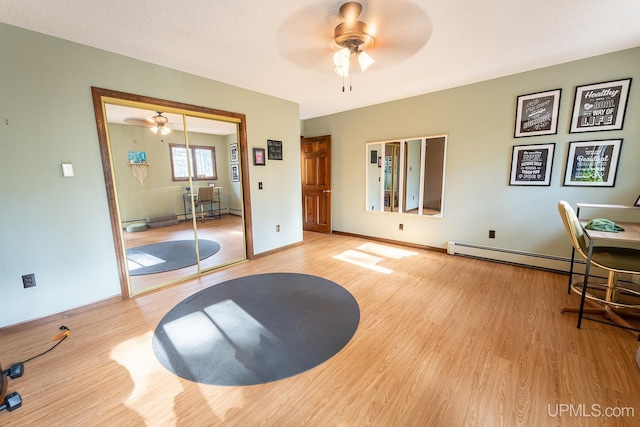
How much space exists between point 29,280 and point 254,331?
2.09 metres

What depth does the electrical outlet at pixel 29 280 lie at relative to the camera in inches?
87.0

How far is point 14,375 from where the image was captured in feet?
5.51

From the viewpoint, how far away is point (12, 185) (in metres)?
2.11

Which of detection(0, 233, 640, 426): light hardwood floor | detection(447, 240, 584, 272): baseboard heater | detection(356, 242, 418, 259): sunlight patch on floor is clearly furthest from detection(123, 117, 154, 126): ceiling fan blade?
detection(447, 240, 584, 272): baseboard heater

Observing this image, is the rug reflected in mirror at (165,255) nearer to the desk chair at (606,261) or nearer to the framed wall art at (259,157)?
the framed wall art at (259,157)

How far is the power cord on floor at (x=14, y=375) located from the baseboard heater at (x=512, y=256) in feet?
15.4

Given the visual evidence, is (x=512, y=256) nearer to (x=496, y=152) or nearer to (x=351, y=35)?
(x=496, y=152)

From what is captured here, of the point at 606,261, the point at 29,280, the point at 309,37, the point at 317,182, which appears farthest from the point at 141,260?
the point at 606,261

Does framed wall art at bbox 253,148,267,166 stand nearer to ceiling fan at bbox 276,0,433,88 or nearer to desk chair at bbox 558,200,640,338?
ceiling fan at bbox 276,0,433,88

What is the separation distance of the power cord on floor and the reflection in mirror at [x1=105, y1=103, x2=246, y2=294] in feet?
2.41

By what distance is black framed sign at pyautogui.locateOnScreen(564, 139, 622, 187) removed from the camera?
9.15 feet

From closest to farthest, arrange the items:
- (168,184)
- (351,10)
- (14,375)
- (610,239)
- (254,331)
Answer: (14,375), (351,10), (610,239), (254,331), (168,184)

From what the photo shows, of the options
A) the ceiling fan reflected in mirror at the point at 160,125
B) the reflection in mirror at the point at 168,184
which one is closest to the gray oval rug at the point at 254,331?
the reflection in mirror at the point at 168,184

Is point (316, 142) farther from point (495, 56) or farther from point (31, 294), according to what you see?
point (31, 294)
